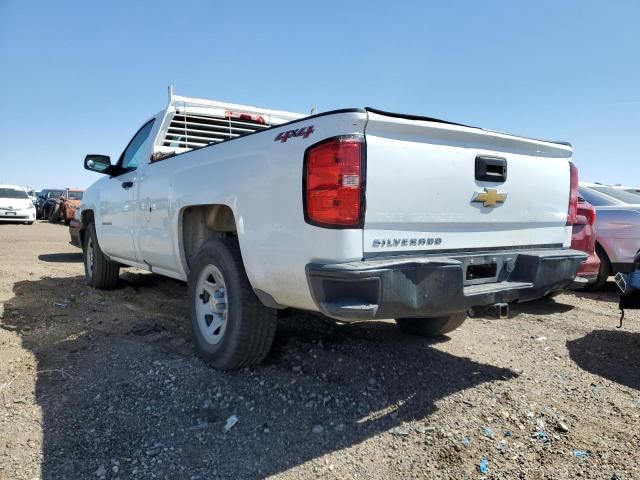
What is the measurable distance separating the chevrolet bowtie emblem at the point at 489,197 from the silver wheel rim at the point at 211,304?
175 centimetres

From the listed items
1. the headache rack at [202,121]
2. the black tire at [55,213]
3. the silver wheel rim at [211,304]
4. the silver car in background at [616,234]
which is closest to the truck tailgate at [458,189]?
the silver wheel rim at [211,304]

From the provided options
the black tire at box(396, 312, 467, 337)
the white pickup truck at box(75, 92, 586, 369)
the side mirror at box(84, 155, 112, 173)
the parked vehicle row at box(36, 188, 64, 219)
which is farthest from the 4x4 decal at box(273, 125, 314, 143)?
the parked vehicle row at box(36, 188, 64, 219)

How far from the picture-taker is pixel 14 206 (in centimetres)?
1945

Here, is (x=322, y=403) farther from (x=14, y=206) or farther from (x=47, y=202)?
(x=47, y=202)

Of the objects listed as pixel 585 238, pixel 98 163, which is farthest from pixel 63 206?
pixel 585 238

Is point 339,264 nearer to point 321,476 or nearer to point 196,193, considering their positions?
point 321,476

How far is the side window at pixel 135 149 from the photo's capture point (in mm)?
5125

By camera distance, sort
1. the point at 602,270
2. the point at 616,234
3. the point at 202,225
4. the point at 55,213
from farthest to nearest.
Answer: the point at 55,213 < the point at 602,270 < the point at 616,234 < the point at 202,225

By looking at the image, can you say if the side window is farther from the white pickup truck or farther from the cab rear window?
the cab rear window

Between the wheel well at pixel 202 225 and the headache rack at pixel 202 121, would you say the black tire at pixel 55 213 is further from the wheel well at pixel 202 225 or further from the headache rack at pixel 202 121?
the wheel well at pixel 202 225

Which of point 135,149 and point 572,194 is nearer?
point 572,194

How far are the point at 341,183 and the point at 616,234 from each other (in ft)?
18.5

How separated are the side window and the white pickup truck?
48.5 inches

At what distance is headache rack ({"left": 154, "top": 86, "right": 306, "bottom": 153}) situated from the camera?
16.3ft
